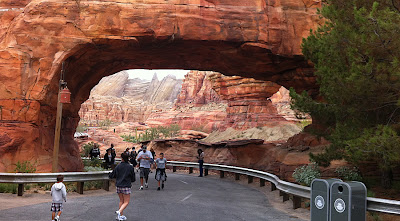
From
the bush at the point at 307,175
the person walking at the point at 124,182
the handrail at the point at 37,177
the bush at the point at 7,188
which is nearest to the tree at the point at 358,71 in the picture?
the bush at the point at 307,175

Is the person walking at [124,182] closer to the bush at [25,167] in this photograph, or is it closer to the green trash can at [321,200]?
the green trash can at [321,200]

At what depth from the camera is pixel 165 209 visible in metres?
9.68

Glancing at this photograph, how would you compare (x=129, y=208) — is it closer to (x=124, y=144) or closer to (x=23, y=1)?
(x=23, y=1)

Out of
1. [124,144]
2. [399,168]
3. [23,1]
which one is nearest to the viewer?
[399,168]

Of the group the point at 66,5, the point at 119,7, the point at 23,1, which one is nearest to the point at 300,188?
the point at 119,7

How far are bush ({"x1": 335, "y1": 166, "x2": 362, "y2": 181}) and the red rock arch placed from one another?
22.0 feet

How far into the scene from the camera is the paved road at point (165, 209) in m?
8.51

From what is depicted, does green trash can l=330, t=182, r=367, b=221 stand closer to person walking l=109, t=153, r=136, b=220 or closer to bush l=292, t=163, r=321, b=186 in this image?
person walking l=109, t=153, r=136, b=220

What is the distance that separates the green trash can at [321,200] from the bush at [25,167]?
11298 millimetres

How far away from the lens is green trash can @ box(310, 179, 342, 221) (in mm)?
6223

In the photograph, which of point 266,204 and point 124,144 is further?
point 124,144

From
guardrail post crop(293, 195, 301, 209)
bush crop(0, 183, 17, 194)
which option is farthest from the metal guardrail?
bush crop(0, 183, 17, 194)

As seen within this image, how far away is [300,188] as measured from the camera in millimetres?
10031

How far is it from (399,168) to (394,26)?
697 cm
